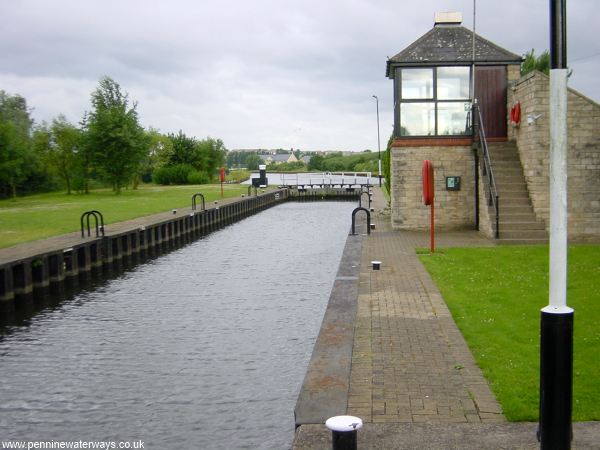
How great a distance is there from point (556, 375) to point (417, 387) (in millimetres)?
2113

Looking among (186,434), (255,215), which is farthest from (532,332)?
(255,215)

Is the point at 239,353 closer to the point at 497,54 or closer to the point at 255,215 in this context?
the point at 497,54

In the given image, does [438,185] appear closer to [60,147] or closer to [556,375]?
[556,375]

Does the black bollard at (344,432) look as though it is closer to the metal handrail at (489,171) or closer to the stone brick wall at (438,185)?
the metal handrail at (489,171)

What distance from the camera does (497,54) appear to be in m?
20.6

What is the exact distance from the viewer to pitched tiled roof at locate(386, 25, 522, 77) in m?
20.4

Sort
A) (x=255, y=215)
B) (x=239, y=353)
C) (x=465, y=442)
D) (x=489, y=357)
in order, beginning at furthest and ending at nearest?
1. (x=255, y=215)
2. (x=239, y=353)
3. (x=489, y=357)
4. (x=465, y=442)

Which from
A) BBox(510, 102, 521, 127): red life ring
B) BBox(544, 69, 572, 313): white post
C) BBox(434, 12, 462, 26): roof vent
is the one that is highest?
BBox(434, 12, 462, 26): roof vent

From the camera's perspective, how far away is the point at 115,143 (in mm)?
49031

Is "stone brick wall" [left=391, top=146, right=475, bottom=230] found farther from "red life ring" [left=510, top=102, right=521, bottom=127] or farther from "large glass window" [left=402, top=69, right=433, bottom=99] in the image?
"large glass window" [left=402, top=69, right=433, bottom=99]

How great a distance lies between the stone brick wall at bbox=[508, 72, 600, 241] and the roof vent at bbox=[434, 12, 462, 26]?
458 centimetres

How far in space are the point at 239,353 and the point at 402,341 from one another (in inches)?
137

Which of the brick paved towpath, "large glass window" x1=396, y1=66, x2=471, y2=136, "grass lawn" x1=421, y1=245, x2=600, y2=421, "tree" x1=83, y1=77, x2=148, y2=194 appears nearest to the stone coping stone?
the brick paved towpath

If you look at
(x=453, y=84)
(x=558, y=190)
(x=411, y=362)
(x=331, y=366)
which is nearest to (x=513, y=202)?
(x=453, y=84)
